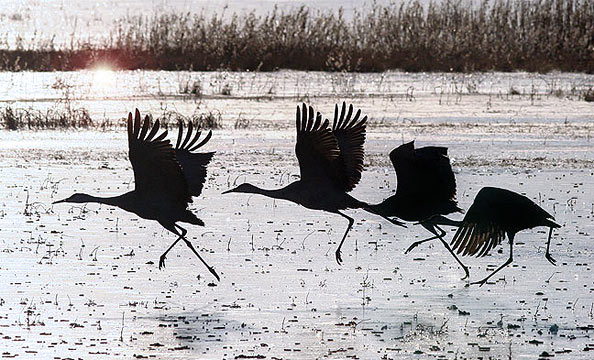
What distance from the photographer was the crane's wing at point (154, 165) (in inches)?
320

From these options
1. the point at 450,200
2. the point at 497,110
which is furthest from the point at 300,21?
the point at 450,200

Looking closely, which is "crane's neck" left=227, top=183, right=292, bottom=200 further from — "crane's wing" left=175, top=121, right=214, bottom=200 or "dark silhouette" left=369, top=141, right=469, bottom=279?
"dark silhouette" left=369, top=141, right=469, bottom=279

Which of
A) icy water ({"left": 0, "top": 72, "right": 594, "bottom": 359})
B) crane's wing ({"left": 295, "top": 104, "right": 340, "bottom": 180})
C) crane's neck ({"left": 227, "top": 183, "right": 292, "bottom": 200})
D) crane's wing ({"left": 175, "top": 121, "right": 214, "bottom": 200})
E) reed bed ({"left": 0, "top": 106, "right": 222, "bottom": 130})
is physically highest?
crane's wing ({"left": 295, "top": 104, "right": 340, "bottom": 180})

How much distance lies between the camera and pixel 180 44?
28.5 metres

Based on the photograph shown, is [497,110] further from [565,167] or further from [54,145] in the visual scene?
[54,145]

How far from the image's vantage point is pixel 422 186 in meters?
8.99

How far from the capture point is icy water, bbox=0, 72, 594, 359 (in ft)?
22.9

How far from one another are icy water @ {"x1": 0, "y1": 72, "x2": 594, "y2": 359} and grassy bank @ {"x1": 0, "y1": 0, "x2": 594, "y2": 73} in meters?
9.91

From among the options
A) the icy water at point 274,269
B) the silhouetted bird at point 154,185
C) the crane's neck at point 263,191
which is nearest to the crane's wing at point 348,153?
the crane's neck at point 263,191

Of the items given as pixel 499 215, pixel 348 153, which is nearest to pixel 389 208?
pixel 348 153

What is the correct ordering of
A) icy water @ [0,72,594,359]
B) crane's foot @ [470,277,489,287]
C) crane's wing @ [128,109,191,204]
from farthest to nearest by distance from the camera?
1. crane's foot @ [470,277,489,287]
2. crane's wing @ [128,109,191,204]
3. icy water @ [0,72,594,359]

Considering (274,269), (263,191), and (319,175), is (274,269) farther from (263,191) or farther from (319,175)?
(319,175)

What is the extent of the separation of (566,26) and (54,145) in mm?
16566

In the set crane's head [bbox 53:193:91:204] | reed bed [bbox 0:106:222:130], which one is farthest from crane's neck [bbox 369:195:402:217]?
reed bed [bbox 0:106:222:130]
